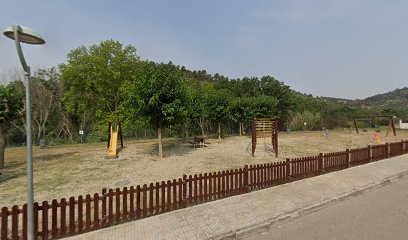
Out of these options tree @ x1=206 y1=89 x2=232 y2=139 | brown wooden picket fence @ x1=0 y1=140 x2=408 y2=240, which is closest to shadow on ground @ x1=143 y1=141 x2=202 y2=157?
brown wooden picket fence @ x1=0 y1=140 x2=408 y2=240

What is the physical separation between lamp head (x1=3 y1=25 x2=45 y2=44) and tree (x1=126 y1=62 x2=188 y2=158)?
9.28 meters

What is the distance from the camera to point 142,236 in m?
4.38

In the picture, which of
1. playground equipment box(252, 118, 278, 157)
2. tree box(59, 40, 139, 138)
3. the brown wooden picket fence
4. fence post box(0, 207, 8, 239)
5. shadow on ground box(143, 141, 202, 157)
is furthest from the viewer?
tree box(59, 40, 139, 138)

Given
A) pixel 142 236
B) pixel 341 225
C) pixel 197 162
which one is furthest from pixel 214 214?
pixel 197 162

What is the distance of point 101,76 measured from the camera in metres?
19.1

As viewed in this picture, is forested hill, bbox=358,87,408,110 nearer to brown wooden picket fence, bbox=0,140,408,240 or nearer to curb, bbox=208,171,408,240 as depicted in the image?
curb, bbox=208,171,408,240

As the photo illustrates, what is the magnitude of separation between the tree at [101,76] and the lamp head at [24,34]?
15.7m

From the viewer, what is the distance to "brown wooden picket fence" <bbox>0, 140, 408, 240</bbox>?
170 inches

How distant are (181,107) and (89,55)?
37.7 feet

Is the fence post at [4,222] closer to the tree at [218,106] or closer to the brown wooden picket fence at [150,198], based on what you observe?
the brown wooden picket fence at [150,198]

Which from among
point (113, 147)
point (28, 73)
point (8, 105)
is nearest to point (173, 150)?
point (113, 147)

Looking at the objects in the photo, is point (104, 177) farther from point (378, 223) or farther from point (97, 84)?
point (97, 84)

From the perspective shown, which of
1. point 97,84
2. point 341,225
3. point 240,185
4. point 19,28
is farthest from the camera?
point 97,84

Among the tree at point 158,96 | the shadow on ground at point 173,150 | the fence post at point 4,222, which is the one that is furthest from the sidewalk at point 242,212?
the shadow on ground at point 173,150
